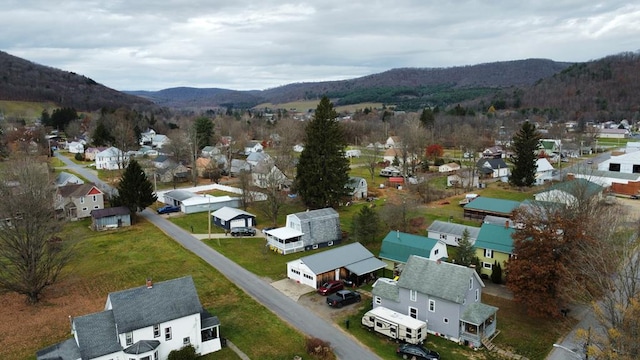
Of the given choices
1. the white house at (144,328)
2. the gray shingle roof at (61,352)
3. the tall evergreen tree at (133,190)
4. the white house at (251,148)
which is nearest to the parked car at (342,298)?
the white house at (144,328)

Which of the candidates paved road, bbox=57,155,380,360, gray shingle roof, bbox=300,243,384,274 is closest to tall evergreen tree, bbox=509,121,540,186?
gray shingle roof, bbox=300,243,384,274

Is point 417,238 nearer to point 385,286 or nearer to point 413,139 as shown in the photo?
point 385,286

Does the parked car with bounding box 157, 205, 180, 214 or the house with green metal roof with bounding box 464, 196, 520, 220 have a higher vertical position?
the house with green metal roof with bounding box 464, 196, 520, 220

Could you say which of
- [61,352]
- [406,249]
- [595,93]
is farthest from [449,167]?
[595,93]

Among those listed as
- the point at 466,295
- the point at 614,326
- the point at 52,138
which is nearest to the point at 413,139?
the point at 466,295

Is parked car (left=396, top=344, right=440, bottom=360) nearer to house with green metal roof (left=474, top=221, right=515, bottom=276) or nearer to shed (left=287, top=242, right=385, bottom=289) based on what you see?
shed (left=287, top=242, right=385, bottom=289)

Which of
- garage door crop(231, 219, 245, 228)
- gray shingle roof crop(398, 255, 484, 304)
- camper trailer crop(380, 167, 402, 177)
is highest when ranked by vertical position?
camper trailer crop(380, 167, 402, 177)

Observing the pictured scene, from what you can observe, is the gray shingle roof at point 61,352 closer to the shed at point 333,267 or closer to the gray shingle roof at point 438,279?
the shed at point 333,267
